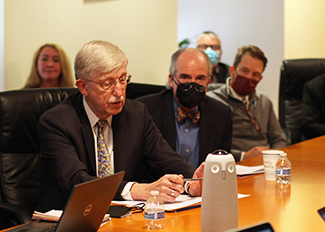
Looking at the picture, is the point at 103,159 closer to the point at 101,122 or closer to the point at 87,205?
the point at 101,122

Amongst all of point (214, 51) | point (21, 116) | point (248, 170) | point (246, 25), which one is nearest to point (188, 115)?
point (248, 170)

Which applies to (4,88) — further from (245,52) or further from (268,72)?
(268,72)

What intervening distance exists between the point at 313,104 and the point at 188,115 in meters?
1.80

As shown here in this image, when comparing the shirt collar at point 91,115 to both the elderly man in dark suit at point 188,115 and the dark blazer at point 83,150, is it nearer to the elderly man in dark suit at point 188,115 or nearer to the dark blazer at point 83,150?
the dark blazer at point 83,150

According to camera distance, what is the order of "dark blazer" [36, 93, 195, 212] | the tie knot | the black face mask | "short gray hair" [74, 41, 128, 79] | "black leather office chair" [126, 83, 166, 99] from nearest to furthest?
"dark blazer" [36, 93, 195, 212]
"short gray hair" [74, 41, 128, 79]
the tie knot
the black face mask
"black leather office chair" [126, 83, 166, 99]

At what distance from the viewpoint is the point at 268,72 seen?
479cm

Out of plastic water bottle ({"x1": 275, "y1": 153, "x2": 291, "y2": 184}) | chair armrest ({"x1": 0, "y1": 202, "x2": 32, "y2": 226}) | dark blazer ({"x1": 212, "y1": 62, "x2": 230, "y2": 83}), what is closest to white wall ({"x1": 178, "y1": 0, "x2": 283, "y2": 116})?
dark blazer ({"x1": 212, "y1": 62, "x2": 230, "y2": 83})

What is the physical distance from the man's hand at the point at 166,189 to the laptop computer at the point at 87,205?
0.34m

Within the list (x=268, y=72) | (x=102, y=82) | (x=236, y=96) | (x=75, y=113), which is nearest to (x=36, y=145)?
(x=75, y=113)

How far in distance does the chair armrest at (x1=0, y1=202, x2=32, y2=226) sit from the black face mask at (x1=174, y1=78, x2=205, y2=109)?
3.47 ft

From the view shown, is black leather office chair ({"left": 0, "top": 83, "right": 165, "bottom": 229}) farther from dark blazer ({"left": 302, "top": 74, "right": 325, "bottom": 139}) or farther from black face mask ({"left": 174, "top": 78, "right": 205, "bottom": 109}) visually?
dark blazer ({"left": 302, "top": 74, "right": 325, "bottom": 139})

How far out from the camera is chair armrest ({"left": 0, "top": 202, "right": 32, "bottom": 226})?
1.58m

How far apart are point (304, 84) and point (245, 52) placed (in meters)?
1.09

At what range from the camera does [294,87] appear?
381 cm
